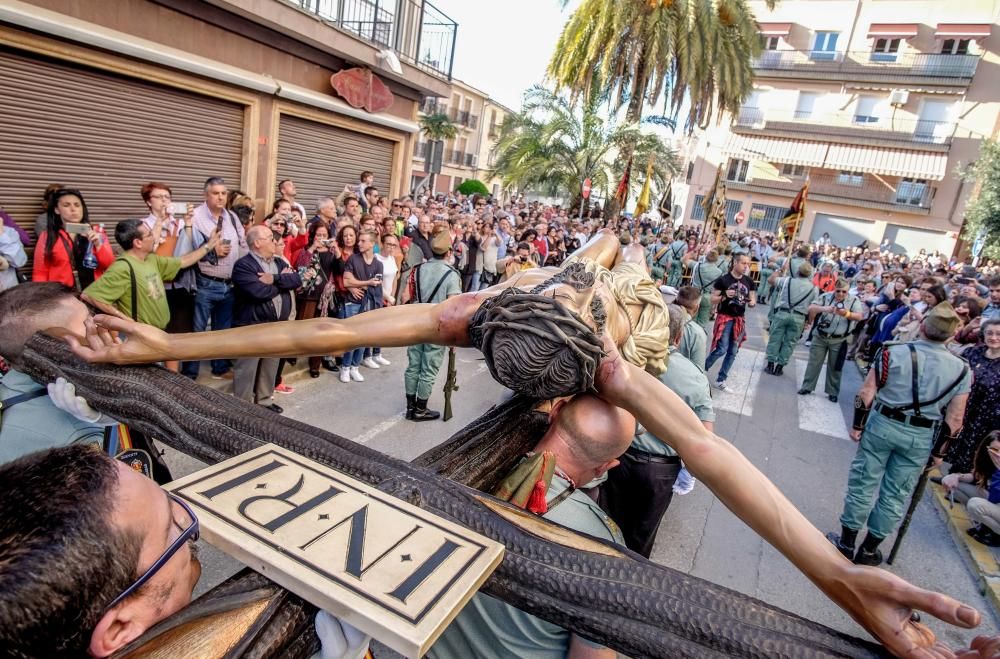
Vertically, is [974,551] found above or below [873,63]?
below

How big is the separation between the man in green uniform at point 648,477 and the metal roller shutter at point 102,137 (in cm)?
708

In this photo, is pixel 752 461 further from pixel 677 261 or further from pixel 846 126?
pixel 846 126

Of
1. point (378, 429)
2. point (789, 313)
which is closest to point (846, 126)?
point (789, 313)

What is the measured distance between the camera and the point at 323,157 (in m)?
10.4

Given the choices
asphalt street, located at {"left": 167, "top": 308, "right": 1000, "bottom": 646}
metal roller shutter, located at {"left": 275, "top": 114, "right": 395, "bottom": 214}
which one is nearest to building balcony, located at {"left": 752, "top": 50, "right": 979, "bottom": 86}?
metal roller shutter, located at {"left": 275, "top": 114, "right": 395, "bottom": 214}

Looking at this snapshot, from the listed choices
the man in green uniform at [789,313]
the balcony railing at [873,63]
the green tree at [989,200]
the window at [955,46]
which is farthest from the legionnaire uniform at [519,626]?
the window at [955,46]

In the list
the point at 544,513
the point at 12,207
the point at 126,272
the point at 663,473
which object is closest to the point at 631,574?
the point at 544,513

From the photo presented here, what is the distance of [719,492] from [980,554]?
5.33 metres

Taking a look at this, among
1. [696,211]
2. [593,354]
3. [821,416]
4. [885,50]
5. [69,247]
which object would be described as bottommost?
[821,416]

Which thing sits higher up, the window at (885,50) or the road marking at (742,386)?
the window at (885,50)

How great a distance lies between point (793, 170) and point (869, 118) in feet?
13.8

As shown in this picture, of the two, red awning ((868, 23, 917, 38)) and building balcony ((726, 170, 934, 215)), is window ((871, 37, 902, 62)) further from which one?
building balcony ((726, 170, 934, 215))

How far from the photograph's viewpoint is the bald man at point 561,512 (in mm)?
1572

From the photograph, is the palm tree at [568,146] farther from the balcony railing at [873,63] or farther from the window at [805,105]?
the window at [805,105]
